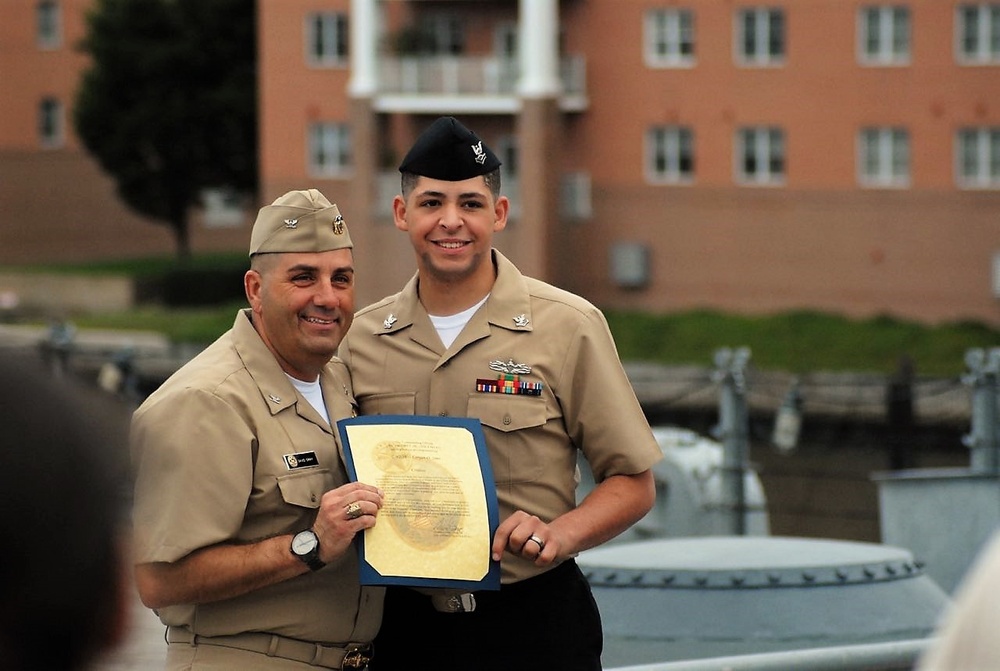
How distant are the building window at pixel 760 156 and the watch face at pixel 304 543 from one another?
133 feet

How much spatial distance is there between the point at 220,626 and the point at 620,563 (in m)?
3.49

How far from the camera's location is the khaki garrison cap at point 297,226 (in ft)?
13.9

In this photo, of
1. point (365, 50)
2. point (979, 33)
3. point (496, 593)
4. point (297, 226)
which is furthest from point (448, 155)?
point (365, 50)

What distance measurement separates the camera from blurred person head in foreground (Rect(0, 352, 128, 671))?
179cm

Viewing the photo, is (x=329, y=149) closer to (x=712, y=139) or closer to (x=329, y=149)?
(x=329, y=149)

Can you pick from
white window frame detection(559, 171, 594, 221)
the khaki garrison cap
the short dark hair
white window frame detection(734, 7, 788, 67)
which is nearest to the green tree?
white window frame detection(559, 171, 594, 221)

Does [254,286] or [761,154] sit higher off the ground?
[761,154]

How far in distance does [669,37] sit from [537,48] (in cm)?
312

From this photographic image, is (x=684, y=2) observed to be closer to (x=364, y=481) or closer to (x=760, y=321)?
(x=760, y=321)

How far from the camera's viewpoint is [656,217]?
45.1 meters

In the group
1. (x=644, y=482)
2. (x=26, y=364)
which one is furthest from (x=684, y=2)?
(x=26, y=364)

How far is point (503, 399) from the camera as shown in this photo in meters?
4.50

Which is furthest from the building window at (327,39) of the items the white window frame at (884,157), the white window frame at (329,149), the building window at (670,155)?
the white window frame at (884,157)

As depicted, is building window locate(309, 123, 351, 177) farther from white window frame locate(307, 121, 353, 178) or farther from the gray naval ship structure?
the gray naval ship structure
